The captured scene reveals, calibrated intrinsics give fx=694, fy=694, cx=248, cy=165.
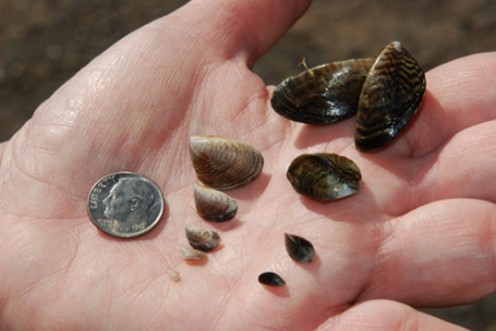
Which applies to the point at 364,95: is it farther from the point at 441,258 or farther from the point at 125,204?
the point at 125,204

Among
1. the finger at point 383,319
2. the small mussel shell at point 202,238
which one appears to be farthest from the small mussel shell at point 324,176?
the finger at point 383,319

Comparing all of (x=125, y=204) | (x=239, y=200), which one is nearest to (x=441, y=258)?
(x=239, y=200)

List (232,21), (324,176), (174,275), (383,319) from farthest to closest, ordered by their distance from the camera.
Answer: (232,21)
(324,176)
(174,275)
(383,319)

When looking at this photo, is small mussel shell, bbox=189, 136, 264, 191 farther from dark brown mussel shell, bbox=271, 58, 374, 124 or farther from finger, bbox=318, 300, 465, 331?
finger, bbox=318, 300, 465, 331

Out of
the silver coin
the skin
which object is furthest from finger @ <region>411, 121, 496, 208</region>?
the silver coin

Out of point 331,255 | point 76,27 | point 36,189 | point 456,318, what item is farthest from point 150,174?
point 76,27

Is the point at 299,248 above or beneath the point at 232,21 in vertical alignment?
beneath
